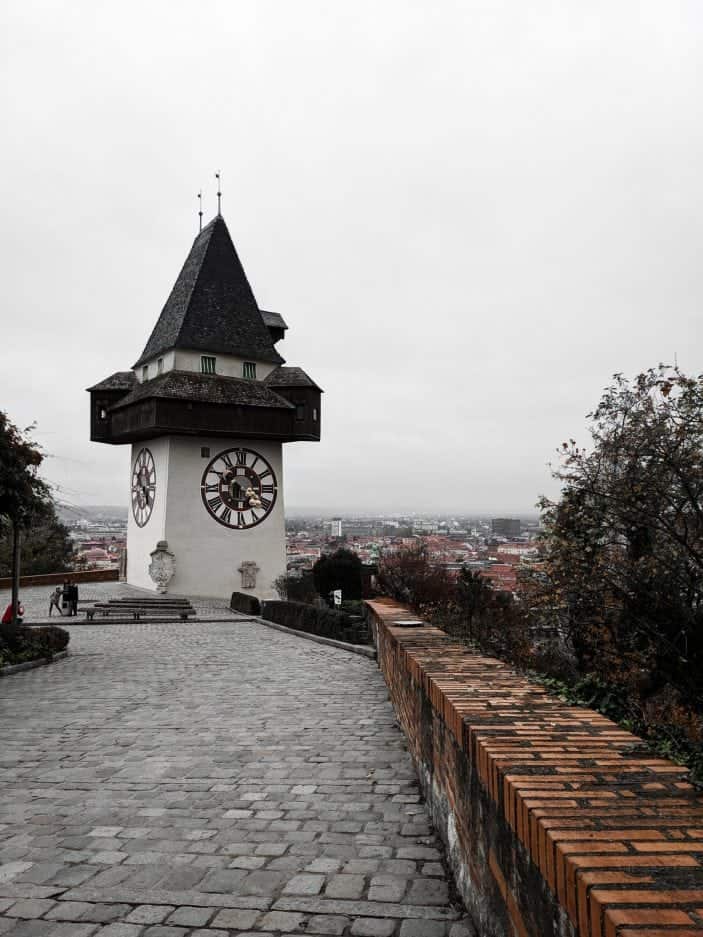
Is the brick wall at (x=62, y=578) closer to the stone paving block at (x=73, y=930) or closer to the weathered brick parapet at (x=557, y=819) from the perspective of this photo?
the stone paving block at (x=73, y=930)

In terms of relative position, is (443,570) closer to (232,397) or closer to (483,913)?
(232,397)

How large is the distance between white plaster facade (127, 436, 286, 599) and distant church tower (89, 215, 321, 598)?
0.13 ft

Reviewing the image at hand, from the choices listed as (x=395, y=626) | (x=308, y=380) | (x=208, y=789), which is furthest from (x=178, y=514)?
(x=208, y=789)

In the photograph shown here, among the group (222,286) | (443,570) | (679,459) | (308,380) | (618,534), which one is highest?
(222,286)

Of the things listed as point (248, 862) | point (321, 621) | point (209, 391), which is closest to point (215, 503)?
point (209, 391)

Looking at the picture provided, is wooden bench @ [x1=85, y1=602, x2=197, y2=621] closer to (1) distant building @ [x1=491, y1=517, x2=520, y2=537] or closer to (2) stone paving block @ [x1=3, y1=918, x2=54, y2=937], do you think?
(2) stone paving block @ [x1=3, y1=918, x2=54, y2=937]

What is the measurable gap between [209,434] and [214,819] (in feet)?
86.7

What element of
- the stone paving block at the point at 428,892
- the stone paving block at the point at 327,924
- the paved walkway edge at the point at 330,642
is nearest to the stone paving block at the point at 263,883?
the stone paving block at the point at 327,924

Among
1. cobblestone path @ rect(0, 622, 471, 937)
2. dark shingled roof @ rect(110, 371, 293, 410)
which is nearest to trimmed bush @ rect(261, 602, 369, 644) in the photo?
cobblestone path @ rect(0, 622, 471, 937)

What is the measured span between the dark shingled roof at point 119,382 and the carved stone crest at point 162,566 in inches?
336

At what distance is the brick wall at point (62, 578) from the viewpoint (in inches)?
1353

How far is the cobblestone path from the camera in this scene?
3.51 metres

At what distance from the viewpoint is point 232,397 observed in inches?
1209

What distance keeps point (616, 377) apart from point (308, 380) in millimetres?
16905
